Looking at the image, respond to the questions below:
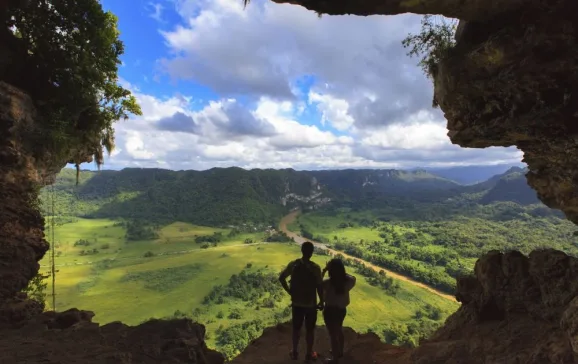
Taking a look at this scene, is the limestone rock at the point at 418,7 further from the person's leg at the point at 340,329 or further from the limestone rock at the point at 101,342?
the limestone rock at the point at 101,342

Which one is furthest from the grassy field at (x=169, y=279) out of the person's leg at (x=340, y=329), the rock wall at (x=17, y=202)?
the person's leg at (x=340, y=329)

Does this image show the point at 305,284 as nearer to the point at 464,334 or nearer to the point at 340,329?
the point at 340,329

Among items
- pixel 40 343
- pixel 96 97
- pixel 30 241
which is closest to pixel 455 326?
pixel 40 343

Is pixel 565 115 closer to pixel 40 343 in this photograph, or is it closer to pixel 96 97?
pixel 40 343

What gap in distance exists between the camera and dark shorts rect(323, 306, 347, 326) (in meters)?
8.16

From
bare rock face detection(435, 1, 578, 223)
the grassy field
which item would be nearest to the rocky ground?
bare rock face detection(435, 1, 578, 223)

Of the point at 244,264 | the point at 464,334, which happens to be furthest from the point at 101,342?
the point at 244,264

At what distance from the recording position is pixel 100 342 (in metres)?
7.82

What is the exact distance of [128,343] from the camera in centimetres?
802

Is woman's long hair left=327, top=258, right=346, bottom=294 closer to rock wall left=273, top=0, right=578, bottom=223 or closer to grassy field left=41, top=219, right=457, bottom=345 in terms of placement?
rock wall left=273, top=0, right=578, bottom=223

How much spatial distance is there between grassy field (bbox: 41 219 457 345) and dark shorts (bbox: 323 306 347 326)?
6993 cm

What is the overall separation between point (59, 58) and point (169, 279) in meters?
111

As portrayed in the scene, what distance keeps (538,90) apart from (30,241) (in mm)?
15805

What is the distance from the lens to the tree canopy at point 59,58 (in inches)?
505
